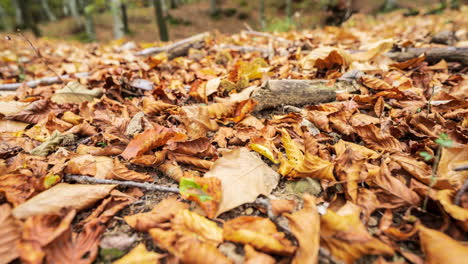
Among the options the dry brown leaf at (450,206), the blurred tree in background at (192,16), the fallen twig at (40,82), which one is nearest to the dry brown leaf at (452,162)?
the dry brown leaf at (450,206)

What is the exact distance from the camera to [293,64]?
103 inches

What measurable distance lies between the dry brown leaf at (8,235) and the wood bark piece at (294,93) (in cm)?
147

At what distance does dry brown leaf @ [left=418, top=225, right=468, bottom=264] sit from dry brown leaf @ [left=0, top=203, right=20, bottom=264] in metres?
1.40

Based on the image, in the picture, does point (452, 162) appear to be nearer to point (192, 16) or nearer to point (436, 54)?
point (436, 54)

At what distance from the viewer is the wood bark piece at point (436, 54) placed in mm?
2326

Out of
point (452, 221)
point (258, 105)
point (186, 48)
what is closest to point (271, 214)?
point (452, 221)

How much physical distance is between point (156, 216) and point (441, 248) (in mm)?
1020

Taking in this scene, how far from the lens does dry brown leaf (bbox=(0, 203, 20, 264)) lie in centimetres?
85

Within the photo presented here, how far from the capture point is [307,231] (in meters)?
0.89

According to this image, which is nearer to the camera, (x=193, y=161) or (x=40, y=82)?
(x=193, y=161)

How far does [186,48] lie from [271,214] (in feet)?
10.1

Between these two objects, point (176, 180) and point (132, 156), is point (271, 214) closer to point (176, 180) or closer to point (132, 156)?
point (176, 180)

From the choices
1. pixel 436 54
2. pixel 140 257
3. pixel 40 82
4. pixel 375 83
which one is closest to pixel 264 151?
pixel 140 257

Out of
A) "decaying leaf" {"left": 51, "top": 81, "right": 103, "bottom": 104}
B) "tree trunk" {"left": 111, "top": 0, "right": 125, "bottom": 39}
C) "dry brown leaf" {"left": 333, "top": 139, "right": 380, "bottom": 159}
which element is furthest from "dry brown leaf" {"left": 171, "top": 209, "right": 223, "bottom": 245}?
"tree trunk" {"left": 111, "top": 0, "right": 125, "bottom": 39}
